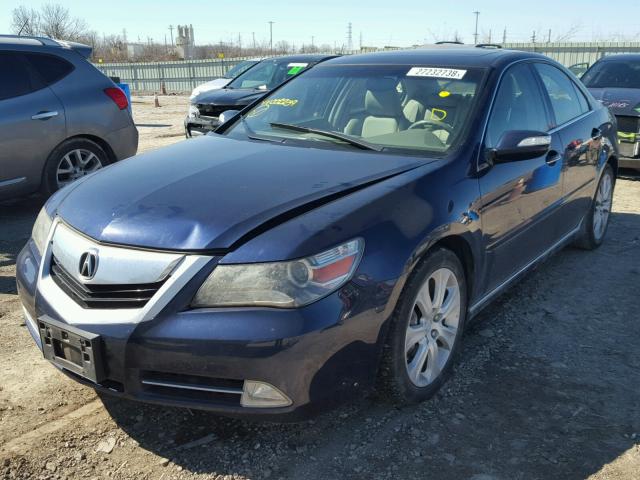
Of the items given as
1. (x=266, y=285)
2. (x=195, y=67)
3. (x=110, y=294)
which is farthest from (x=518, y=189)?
(x=195, y=67)

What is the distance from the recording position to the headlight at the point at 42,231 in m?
2.88

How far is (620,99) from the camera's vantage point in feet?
27.2

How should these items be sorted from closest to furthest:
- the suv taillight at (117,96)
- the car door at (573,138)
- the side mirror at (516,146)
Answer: the side mirror at (516,146) < the car door at (573,138) < the suv taillight at (117,96)

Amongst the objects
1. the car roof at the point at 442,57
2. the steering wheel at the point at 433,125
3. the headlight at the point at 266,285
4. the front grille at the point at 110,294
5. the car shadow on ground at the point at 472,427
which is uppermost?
the car roof at the point at 442,57

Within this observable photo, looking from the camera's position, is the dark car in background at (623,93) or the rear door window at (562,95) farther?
the dark car in background at (623,93)

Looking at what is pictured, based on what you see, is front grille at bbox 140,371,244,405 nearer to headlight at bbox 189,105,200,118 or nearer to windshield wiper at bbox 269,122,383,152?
windshield wiper at bbox 269,122,383,152

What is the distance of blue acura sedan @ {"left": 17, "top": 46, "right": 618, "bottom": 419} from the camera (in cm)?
231

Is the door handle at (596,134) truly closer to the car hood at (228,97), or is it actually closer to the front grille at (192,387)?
the front grille at (192,387)

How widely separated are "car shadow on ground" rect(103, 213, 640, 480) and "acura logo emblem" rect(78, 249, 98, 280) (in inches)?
30.2

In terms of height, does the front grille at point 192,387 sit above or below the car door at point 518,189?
below

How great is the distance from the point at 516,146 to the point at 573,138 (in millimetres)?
1321

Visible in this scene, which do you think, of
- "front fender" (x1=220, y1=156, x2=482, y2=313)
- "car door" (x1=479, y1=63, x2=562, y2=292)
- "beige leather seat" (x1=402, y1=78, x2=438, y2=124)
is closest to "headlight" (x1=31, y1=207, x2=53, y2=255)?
"front fender" (x1=220, y1=156, x2=482, y2=313)

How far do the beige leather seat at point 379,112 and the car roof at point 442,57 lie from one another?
0.24 meters

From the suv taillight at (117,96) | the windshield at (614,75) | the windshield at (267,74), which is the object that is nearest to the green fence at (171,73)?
the windshield at (267,74)
